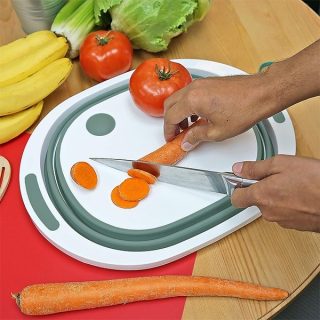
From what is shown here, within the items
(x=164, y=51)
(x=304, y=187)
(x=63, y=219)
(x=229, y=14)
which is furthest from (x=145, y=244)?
(x=229, y=14)

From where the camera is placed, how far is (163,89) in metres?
1.03

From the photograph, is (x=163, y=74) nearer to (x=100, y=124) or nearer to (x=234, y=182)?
(x=100, y=124)

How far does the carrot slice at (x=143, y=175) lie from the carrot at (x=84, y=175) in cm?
7

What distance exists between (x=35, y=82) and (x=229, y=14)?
57cm

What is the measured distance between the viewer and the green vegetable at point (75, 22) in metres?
1.16

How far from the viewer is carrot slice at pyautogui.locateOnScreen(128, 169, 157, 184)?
3.17 ft

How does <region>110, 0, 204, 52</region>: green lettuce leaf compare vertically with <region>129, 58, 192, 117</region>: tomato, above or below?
above

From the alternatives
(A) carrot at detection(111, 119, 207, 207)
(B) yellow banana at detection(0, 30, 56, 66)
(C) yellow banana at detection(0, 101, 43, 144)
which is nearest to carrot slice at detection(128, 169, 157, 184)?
(A) carrot at detection(111, 119, 207, 207)

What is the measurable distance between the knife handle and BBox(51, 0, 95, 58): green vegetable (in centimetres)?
53

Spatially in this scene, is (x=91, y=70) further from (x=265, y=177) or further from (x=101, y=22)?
(x=265, y=177)

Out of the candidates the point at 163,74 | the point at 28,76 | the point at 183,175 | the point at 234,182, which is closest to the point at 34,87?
the point at 28,76

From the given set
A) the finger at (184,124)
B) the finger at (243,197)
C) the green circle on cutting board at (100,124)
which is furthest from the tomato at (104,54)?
the finger at (243,197)

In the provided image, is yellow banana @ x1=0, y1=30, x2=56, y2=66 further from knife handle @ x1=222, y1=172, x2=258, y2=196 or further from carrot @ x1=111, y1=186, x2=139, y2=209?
knife handle @ x1=222, y1=172, x2=258, y2=196

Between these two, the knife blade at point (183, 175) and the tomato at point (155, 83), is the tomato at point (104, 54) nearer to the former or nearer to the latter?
the tomato at point (155, 83)
